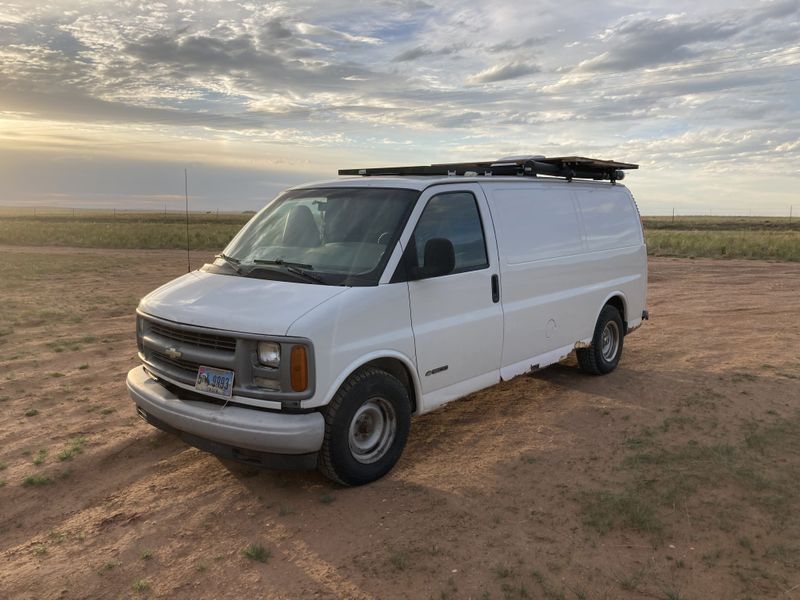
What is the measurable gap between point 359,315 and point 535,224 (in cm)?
252

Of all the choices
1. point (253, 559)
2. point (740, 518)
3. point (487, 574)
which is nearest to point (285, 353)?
point (253, 559)

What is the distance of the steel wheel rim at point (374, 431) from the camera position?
4.51m

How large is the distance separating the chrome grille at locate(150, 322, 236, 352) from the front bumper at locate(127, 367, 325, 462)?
0.41 metres

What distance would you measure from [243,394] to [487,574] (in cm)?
185

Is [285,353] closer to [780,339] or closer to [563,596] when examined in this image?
[563,596]

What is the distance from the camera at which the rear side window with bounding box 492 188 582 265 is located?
222 inches

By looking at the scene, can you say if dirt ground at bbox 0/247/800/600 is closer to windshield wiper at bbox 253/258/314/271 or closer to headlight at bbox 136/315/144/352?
headlight at bbox 136/315/144/352

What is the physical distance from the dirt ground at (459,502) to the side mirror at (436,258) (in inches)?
59.2

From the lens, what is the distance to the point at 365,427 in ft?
15.1

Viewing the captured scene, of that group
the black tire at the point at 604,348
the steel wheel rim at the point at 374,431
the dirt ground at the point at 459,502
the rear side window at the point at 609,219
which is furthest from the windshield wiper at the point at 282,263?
the black tire at the point at 604,348

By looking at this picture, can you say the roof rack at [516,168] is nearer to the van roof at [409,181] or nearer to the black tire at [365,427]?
the van roof at [409,181]

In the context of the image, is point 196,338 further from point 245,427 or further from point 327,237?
point 327,237

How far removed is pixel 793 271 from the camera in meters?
19.5

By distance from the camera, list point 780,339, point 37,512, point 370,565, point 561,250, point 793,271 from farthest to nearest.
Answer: point 793,271 → point 780,339 → point 561,250 → point 37,512 → point 370,565
